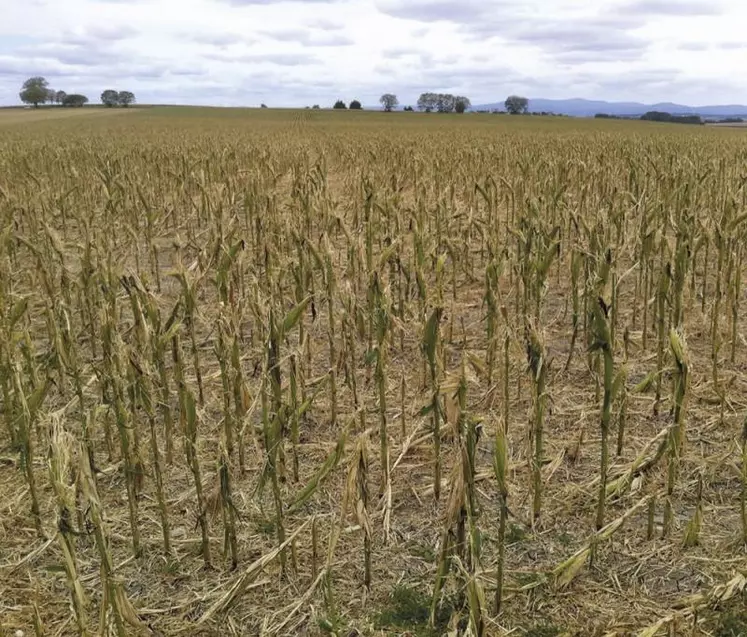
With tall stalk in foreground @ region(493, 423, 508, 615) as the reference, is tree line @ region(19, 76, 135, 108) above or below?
above

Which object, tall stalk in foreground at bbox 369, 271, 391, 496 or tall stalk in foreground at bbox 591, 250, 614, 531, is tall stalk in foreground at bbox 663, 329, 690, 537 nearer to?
tall stalk in foreground at bbox 591, 250, 614, 531

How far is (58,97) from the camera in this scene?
319ft

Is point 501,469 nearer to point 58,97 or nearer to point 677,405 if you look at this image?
point 677,405

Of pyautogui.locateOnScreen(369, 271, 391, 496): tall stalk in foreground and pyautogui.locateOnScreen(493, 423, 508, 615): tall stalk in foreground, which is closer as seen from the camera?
pyautogui.locateOnScreen(493, 423, 508, 615): tall stalk in foreground

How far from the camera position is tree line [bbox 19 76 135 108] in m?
90.2

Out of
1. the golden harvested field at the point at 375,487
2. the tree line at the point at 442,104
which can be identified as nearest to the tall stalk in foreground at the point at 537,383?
the golden harvested field at the point at 375,487

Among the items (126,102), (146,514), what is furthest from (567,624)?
(126,102)

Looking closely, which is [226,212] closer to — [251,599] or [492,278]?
[492,278]

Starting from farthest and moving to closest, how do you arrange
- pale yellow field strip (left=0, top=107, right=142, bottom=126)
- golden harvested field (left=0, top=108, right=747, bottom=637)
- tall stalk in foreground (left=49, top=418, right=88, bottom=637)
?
pale yellow field strip (left=0, top=107, right=142, bottom=126) < golden harvested field (left=0, top=108, right=747, bottom=637) < tall stalk in foreground (left=49, top=418, right=88, bottom=637)

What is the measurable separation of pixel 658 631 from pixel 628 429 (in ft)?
4.99

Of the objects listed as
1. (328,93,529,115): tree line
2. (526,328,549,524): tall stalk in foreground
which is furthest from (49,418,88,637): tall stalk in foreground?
(328,93,529,115): tree line

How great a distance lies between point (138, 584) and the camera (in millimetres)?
2527

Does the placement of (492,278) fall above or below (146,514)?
above

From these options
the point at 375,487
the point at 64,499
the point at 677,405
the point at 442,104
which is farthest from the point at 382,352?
the point at 442,104
